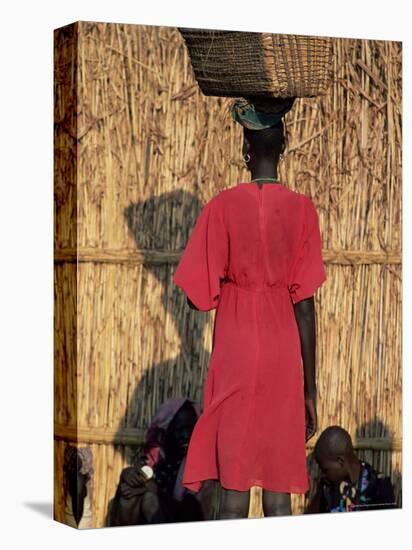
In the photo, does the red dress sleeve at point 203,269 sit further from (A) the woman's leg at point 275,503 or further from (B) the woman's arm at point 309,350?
(A) the woman's leg at point 275,503

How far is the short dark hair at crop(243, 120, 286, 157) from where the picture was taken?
10820 mm

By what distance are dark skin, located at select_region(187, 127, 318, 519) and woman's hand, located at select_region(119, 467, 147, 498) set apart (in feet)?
1.65

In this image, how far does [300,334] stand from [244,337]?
0.41m

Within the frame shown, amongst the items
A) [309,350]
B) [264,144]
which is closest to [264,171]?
[264,144]

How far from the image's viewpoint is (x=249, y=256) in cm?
1056

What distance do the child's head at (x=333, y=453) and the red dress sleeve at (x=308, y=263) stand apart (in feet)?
2.90

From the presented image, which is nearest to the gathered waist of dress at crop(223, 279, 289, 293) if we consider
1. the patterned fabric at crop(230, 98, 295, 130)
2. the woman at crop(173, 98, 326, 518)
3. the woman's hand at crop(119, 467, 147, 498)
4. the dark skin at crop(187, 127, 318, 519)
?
the woman at crop(173, 98, 326, 518)

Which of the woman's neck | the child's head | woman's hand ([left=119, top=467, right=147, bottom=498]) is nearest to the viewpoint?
woman's hand ([left=119, top=467, right=147, bottom=498])

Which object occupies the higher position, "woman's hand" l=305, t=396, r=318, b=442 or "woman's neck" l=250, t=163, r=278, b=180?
"woman's neck" l=250, t=163, r=278, b=180

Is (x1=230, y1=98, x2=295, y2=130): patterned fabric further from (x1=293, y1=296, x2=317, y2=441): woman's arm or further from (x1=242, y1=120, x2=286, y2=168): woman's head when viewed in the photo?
(x1=293, y1=296, x2=317, y2=441): woman's arm

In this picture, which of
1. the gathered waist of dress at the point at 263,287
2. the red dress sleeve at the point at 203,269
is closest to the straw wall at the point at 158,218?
the red dress sleeve at the point at 203,269

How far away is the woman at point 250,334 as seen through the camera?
10570 millimetres

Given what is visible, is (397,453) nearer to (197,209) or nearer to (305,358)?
(305,358)

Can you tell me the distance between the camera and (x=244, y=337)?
34.7 ft
